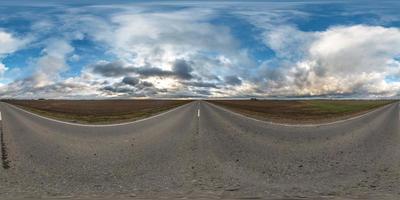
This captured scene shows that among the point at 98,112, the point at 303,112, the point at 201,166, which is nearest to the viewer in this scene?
the point at 201,166

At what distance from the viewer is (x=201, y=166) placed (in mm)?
13242

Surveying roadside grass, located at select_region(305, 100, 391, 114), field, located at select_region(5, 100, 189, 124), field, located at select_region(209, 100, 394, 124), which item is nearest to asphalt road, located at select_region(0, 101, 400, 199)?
field, located at select_region(5, 100, 189, 124)

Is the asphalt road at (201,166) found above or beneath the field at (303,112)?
above

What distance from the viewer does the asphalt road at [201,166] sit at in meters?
9.60

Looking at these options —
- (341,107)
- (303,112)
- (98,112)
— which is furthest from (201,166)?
(341,107)

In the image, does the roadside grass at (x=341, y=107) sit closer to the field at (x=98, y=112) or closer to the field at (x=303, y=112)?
the field at (x=303, y=112)

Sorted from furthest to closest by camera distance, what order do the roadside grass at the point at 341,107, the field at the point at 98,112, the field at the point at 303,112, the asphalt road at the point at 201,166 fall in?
the roadside grass at the point at 341,107, the field at the point at 303,112, the field at the point at 98,112, the asphalt road at the point at 201,166

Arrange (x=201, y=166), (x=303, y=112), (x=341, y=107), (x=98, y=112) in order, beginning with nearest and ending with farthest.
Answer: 1. (x=201, y=166)
2. (x=303, y=112)
3. (x=98, y=112)
4. (x=341, y=107)

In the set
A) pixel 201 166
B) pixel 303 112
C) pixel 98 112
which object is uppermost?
pixel 201 166

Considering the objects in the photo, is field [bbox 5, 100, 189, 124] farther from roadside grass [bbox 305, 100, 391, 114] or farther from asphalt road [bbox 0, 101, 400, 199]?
roadside grass [bbox 305, 100, 391, 114]

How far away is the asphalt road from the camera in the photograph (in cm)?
960

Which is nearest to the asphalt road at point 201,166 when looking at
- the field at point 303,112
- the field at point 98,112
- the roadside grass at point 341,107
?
the field at point 98,112

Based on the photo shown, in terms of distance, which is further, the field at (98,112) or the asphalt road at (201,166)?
the field at (98,112)

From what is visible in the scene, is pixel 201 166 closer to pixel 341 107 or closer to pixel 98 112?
pixel 98 112
